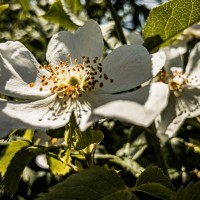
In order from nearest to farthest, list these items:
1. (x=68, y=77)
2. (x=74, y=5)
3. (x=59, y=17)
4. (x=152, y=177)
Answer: (x=152, y=177) → (x=68, y=77) → (x=59, y=17) → (x=74, y=5)

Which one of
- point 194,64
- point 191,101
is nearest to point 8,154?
point 191,101

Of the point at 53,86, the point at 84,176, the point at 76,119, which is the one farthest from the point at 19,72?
the point at 84,176

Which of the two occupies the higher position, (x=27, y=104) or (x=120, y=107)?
(x=120, y=107)

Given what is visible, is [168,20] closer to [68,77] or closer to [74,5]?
[68,77]

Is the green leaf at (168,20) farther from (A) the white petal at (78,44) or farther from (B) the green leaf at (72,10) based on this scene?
(B) the green leaf at (72,10)

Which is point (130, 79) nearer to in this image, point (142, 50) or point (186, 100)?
point (142, 50)

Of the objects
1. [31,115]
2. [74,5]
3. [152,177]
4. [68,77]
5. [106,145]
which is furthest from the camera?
[106,145]

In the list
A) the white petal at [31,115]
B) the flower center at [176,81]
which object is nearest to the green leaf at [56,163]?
the white petal at [31,115]
